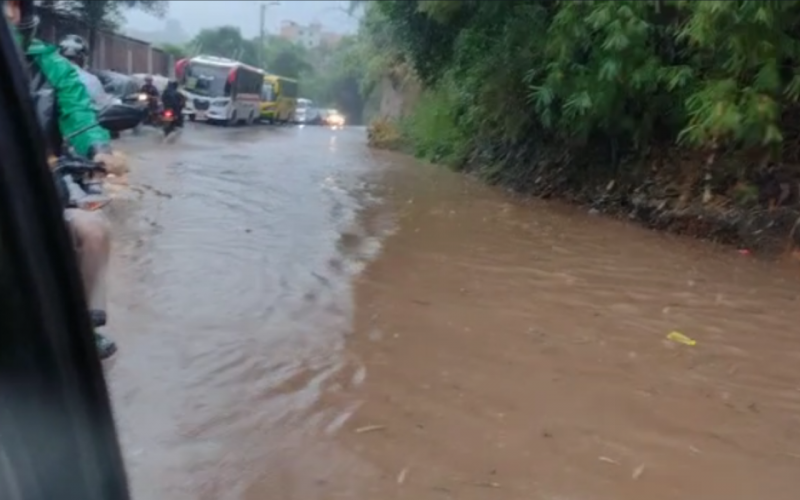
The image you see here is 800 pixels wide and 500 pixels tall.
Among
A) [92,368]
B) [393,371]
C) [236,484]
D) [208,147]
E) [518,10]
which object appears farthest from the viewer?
[208,147]

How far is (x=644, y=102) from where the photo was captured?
37.3ft

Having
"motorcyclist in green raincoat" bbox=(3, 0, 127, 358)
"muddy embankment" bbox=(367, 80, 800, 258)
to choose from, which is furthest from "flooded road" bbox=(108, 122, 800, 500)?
"motorcyclist in green raincoat" bbox=(3, 0, 127, 358)

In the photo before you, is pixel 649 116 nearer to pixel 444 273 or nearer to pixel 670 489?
pixel 444 273

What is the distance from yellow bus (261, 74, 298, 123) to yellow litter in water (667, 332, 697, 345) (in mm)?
36720

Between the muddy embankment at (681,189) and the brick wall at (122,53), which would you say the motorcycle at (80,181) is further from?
the brick wall at (122,53)

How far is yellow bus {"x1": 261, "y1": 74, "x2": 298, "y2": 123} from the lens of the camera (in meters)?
43.0

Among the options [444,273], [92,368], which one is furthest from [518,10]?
[92,368]

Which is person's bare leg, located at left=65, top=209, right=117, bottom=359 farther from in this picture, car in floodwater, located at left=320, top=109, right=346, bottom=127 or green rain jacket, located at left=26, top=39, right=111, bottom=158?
car in floodwater, located at left=320, top=109, right=346, bottom=127

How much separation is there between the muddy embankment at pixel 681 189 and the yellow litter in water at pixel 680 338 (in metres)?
3.60

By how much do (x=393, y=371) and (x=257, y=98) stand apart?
1424 inches

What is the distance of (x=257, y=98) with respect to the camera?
40.1 m

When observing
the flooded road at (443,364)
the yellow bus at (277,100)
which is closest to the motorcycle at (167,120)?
the flooded road at (443,364)

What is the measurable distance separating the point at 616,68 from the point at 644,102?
113 cm

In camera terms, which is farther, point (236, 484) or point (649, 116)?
point (649, 116)
